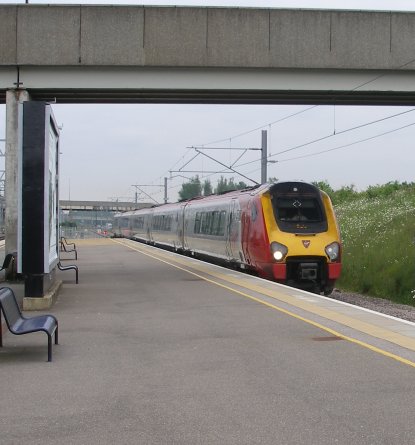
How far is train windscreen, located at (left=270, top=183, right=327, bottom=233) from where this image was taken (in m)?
16.5

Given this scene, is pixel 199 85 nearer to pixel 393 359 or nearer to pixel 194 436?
pixel 393 359

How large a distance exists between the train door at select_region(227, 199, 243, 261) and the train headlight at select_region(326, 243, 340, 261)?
3295 millimetres

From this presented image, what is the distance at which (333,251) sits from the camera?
1638 cm

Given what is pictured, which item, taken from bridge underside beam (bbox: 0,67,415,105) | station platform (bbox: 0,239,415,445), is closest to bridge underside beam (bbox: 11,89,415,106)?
bridge underside beam (bbox: 0,67,415,105)

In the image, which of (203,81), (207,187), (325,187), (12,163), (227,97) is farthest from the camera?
(207,187)

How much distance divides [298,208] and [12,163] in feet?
25.4

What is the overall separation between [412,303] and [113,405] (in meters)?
15.4

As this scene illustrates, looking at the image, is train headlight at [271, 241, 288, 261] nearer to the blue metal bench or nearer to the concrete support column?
the concrete support column

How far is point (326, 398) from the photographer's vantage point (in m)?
5.70

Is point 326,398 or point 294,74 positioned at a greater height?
point 294,74

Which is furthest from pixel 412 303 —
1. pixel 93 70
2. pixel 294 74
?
pixel 93 70

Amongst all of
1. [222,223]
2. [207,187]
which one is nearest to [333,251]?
[222,223]

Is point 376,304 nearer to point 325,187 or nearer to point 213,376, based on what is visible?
point 213,376

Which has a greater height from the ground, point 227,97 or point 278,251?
point 227,97
